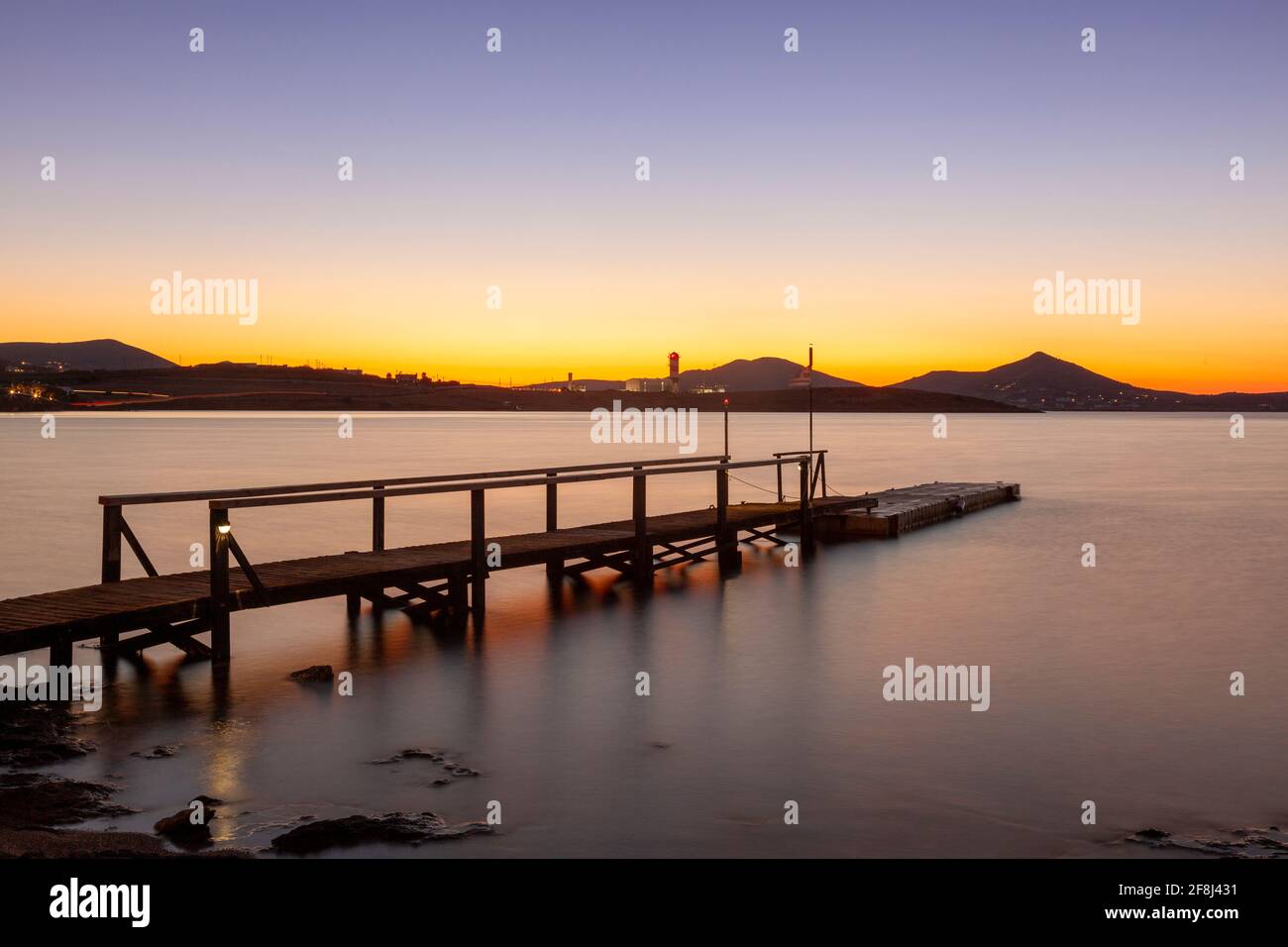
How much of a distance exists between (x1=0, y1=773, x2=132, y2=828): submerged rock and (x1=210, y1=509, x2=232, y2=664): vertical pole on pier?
12.1 ft

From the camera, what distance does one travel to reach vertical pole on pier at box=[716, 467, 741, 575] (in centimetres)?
2169

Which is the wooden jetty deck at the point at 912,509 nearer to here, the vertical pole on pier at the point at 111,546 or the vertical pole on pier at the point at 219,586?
the vertical pole on pier at the point at 219,586

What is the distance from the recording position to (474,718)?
11156 millimetres

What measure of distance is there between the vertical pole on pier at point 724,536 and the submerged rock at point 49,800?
1425 centimetres

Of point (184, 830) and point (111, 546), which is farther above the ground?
point (111, 546)

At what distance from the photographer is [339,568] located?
47.9 feet

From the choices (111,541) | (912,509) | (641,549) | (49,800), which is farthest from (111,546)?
(912,509)

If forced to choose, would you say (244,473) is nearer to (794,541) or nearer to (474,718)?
(794,541)

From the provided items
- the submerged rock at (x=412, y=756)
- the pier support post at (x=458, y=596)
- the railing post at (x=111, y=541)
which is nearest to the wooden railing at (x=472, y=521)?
the pier support post at (x=458, y=596)

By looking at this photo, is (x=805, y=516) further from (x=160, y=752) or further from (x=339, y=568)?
(x=160, y=752)

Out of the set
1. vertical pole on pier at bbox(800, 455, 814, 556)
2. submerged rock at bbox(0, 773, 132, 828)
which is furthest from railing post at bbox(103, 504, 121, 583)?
vertical pole on pier at bbox(800, 455, 814, 556)

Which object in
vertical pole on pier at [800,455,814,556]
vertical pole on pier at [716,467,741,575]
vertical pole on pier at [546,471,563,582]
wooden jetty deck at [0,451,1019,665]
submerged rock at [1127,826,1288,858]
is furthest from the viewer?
vertical pole on pier at [800,455,814,556]

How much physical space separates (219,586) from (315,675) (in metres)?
1.46

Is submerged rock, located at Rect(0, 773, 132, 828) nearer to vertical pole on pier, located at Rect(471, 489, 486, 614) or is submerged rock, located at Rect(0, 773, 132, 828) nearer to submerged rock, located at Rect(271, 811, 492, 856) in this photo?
submerged rock, located at Rect(271, 811, 492, 856)
